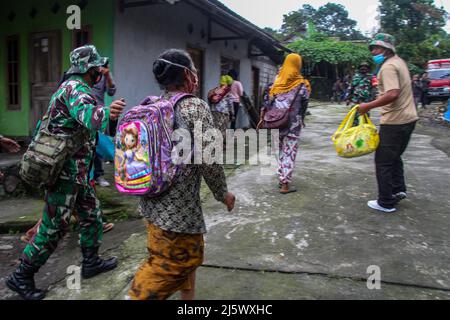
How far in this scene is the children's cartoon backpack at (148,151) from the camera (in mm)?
1822

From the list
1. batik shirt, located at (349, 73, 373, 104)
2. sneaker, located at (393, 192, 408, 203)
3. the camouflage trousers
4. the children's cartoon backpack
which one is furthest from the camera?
batik shirt, located at (349, 73, 373, 104)

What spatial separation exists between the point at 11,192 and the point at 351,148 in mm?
4134

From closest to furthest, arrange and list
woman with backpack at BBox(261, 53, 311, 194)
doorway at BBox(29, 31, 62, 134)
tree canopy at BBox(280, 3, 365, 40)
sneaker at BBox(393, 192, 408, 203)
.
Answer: sneaker at BBox(393, 192, 408, 203), woman with backpack at BBox(261, 53, 311, 194), doorway at BBox(29, 31, 62, 134), tree canopy at BBox(280, 3, 365, 40)

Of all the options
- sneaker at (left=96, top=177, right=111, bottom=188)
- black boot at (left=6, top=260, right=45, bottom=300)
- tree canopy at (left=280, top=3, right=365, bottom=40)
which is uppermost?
tree canopy at (left=280, top=3, right=365, bottom=40)

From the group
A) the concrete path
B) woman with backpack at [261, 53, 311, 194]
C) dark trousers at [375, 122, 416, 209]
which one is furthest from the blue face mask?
the concrete path

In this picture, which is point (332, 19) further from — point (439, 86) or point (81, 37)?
point (81, 37)

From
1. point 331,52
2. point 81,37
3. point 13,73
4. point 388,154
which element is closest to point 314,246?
point 388,154

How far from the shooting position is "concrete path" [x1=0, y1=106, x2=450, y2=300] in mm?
2574

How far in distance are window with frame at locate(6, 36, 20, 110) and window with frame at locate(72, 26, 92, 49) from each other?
1580 millimetres

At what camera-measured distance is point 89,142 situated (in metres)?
2.74

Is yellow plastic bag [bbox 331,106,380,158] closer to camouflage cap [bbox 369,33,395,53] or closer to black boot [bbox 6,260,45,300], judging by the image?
camouflage cap [bbox 369,33,395,53]

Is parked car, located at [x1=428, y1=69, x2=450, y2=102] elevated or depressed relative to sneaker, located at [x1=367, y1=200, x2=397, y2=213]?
elevated

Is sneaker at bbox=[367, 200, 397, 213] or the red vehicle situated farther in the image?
the red vehicle
